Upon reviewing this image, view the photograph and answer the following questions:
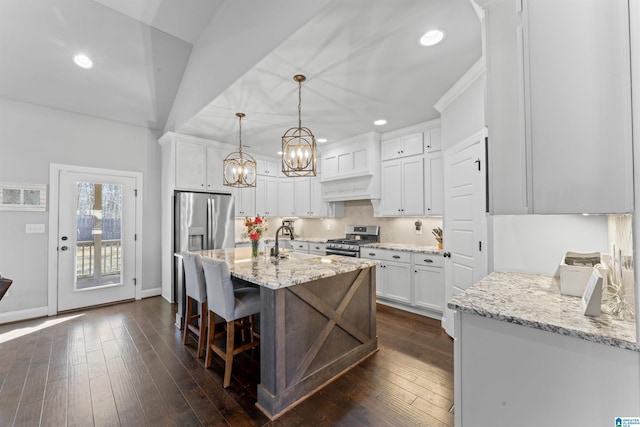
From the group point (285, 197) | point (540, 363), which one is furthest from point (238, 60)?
point (285, 197)

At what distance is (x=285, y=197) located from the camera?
5887 mm

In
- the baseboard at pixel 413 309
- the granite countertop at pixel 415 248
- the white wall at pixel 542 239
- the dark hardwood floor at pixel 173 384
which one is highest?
the white wall at pixel 542 239

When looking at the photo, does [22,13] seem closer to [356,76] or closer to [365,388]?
[356,76]

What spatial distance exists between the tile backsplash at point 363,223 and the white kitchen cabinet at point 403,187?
0.33 metres

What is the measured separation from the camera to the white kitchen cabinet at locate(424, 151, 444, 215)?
368cm

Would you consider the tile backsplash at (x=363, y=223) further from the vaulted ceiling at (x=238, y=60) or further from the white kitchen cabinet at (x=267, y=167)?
the vaulted ceiling at (x=238, y=60)

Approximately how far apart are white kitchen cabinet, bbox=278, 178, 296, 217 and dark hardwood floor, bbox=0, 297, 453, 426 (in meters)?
3.20

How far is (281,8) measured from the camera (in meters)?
2.06

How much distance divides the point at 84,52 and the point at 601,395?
5264 mm

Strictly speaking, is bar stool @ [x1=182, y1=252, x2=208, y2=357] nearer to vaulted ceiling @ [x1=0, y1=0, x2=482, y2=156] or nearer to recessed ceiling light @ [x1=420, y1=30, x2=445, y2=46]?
vaulted ceiling @ [x1=0, y1=0, x2=482, y2=156]

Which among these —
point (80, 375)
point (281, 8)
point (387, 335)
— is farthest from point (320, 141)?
point (80, 375)

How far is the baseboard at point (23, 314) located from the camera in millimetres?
3428

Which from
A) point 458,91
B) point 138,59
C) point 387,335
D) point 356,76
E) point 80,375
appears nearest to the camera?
point 80,375

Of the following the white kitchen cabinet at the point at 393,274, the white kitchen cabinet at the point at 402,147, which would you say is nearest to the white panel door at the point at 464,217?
the white kitchen cabinet at the point at 393,274
